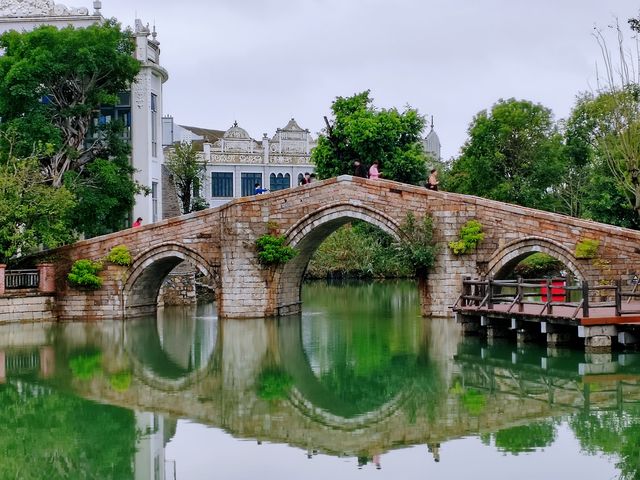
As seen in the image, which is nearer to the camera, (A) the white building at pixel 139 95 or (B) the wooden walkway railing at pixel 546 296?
(B) the wooden walkway railing at pixel 546 296

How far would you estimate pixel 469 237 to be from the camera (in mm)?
25312

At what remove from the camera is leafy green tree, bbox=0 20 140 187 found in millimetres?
29000

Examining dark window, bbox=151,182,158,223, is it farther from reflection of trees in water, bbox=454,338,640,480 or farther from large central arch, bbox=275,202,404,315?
reflection of trees in water, bbox=454,338,640,480

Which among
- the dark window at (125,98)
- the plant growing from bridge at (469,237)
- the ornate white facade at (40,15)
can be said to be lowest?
the plant growing from bridge at (469,237)

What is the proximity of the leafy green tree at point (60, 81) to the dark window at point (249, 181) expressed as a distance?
22.0 m

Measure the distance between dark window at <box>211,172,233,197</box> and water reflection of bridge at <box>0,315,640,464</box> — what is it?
95.7 ft

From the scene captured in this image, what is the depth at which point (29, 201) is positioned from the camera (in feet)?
88.8

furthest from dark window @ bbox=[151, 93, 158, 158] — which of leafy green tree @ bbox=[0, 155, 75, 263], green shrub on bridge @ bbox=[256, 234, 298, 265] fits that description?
green shrub on bridge @ bbox=[256, 234, 298, 265]

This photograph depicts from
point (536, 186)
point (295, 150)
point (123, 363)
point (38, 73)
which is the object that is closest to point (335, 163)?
point (536, 186)

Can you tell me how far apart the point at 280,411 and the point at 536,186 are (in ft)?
87.2

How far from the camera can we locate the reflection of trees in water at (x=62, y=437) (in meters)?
11.5

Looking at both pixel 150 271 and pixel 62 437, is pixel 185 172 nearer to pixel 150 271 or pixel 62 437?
pixel 150 271

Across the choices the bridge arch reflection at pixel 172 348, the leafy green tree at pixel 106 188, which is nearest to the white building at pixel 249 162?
the leafy green tree at pixel 106 188

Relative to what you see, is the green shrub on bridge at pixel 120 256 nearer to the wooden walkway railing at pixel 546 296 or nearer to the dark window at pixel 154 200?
the dark window at pixel 154 200
